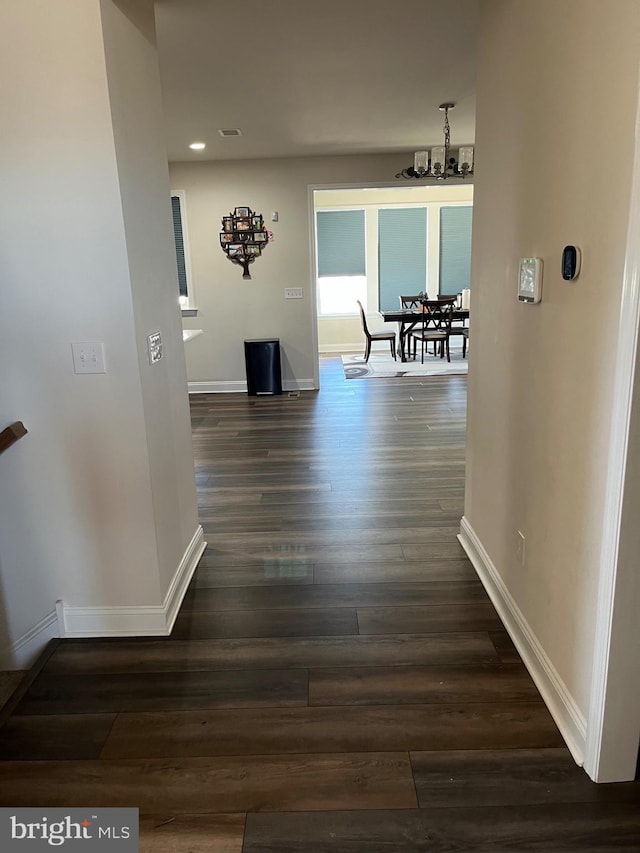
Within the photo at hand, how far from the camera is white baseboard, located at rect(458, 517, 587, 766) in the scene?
67.2 inches

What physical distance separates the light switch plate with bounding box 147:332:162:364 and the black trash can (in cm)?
448

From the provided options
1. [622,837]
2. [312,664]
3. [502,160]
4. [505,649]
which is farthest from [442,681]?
[502,160]

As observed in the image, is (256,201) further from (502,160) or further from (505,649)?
(505,649)

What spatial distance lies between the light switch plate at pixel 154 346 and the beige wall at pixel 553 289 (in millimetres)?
1373

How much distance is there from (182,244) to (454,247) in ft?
15.8

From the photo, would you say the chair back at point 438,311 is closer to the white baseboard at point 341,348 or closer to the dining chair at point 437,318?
the dining chair at point 437,318

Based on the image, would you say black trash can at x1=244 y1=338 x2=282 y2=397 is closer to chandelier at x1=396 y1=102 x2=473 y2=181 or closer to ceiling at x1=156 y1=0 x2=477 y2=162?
ceiling at x1=156 y1=0 x2=477 y2=162

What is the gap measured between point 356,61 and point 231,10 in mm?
1021

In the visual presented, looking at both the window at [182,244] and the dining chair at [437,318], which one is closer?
the window at [182,244]

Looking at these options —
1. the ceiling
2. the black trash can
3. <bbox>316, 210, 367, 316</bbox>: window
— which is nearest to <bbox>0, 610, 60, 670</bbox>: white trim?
the ceiling

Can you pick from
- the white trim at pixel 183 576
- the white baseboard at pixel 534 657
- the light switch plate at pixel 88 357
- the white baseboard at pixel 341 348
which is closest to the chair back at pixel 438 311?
the white baseboard at pixel 341 348

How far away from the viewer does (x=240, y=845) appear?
1.48 m

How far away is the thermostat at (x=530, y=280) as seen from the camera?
1.89m

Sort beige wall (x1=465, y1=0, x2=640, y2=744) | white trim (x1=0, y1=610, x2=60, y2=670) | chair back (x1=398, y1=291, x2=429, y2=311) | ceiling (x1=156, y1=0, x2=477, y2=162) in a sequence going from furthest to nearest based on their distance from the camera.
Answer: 1. chair back (x1=398, y1=291, x2=429, y2=311)
2. ceiling (x1=156, y1=0, x2=477, y2=162)
3. white trim (x1=0, y1=610, x2=60, y2=670)
4. beige wall (x1=465, y1=0, x2=640, y2=744)
